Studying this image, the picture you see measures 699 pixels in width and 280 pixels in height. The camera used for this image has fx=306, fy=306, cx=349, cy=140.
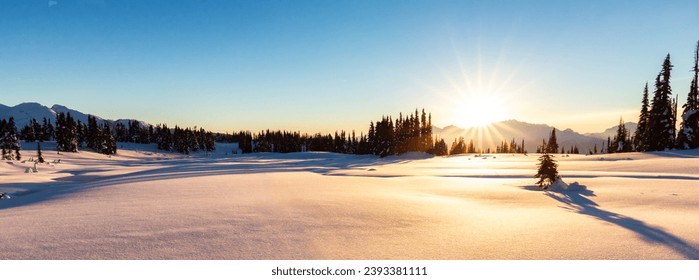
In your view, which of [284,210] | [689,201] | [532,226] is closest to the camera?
[532,226]

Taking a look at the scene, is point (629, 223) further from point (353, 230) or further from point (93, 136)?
point (93, 136)

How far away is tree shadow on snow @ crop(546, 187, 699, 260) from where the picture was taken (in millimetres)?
3738

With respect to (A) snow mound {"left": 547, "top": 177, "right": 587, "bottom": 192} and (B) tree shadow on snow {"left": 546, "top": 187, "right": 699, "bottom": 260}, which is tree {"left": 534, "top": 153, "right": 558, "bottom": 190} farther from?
(B) tree shadow on snow {"left": 546, "top": 187, "right": 699, "bottom": 260}

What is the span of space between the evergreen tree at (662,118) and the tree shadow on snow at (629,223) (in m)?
45.0

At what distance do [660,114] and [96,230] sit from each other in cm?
5629

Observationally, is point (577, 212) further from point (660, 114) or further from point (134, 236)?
point (660, 114)

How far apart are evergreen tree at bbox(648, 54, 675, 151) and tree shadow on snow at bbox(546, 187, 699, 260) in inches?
1770

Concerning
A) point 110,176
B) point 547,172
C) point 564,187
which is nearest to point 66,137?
point 110,176

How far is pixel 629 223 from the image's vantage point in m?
4.91

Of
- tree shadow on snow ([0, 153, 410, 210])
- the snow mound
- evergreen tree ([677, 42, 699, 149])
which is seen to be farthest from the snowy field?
evergreen tree ([677, 42, 699, 149])

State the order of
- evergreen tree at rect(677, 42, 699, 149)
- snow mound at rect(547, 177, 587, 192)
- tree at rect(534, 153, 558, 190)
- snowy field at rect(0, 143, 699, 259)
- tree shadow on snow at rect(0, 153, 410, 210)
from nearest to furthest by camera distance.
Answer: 1. snowy field at rect(0, 143, 699, 259)
2. snow mound at rect(547, 177, 587, 192)
3. tree shadow on snow at rect(0, 153, 410, 210)
4. tree at rect(534, 153, 558, 190)
5. evergreen tree at rect(677, 42, 699, 149)

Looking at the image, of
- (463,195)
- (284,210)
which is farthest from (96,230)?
(463,195)
